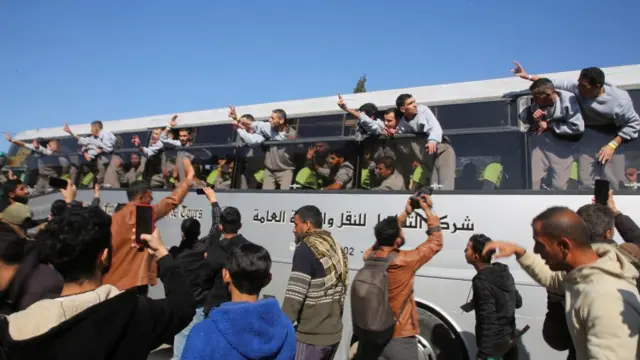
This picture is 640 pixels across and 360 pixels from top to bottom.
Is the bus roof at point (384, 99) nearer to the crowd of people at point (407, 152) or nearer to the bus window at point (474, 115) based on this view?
the bus window at point (474, 115)

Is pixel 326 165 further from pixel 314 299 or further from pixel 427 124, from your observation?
pixel 314 299

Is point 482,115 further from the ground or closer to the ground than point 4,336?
further from the ground

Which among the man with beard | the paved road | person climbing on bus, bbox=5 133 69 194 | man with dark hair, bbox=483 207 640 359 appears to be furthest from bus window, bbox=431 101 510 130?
person climbing on bus, bbox=5 133 69 194

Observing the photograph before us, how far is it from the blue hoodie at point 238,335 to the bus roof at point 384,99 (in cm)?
440

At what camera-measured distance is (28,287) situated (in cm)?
320

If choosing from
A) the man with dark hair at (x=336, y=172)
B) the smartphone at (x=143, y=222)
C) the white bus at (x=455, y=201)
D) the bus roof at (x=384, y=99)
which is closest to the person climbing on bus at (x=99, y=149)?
the bus roof at (x=384, y=99)

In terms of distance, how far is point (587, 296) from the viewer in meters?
2.25

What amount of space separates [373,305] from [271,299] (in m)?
1.62

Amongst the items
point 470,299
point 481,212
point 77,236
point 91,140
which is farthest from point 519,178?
point 91,140

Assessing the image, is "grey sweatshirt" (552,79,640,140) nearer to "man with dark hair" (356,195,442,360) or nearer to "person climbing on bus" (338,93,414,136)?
"person climbing on bus" (338,93,414,136)

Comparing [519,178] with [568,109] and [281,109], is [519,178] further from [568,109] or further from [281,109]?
[281,109]

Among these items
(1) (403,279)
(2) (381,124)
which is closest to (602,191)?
(1) (403,279)

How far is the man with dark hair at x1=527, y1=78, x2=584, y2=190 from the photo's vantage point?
519cm

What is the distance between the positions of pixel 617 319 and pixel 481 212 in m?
3.21
